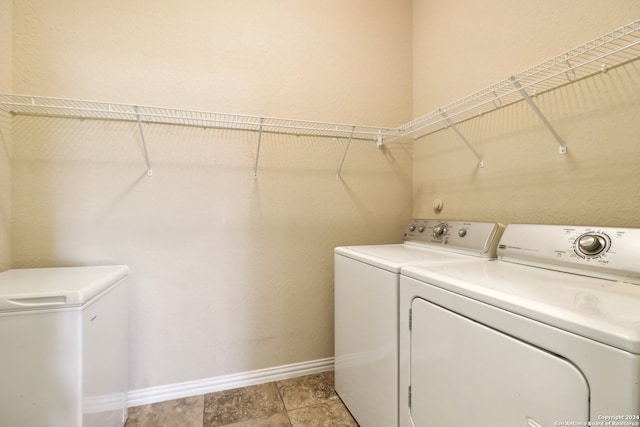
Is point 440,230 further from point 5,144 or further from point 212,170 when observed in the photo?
point 5,144

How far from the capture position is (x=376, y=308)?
3.97ft

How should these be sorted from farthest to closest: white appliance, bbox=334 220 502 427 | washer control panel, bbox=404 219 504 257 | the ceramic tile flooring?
1. the ceramic tile flooring
2. washer control panel, bbox=404 219 504 257
3. white appliance, bbox=334 220 502 427

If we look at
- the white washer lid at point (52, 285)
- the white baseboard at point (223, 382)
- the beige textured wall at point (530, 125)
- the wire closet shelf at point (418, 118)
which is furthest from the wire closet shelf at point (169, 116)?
the white baseboard at point (223, 382)

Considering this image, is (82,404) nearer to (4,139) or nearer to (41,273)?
(41,273)

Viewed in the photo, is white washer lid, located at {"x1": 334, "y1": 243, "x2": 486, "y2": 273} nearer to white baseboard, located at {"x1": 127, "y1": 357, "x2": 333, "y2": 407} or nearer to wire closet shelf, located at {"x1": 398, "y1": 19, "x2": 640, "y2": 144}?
wire closet shelf, located at {"x1": 398, "y1": 19, "x2": 640, "y2": 144}

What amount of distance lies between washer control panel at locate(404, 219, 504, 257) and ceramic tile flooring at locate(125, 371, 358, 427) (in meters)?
1.06

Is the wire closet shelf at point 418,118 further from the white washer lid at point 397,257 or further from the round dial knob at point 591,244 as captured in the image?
the white washer lid at point 397,257

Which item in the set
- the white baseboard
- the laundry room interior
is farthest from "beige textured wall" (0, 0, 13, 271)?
the white baseboard

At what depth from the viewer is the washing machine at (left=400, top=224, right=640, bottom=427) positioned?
0.50 meters

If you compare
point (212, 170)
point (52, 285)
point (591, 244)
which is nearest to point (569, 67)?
point (591, 244)

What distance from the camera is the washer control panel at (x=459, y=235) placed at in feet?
4.11

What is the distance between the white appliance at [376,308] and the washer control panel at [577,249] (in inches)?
5.0

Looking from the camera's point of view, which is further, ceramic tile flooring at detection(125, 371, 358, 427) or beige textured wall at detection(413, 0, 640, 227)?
ceramic tile flooring at detection(125, 371, 358, 427)

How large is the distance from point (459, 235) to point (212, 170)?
4.76 ft
